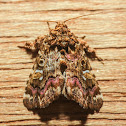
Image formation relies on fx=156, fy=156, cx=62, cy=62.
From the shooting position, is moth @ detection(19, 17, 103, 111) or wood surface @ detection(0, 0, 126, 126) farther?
wood surface @ detection(0, 0, 126, 126)

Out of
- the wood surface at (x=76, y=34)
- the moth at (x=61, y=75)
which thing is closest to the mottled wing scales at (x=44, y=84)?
the moth at (x=61, y=75)

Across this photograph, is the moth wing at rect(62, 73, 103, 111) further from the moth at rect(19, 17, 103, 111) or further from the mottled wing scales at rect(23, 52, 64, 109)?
the mottled wing scales at rect(23, 52, 64, 109)

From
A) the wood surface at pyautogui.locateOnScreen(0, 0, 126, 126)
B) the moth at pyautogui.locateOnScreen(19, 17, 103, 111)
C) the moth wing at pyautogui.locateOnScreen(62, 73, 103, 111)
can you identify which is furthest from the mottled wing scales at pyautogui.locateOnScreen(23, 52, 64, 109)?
the wood surface at pyautogui.locateOnScreen(0, 0, 126, 126)

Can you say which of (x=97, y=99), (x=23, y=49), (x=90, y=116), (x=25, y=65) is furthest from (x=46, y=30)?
(x=90, y=116)

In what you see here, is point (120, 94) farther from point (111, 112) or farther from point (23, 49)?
point (23, 49)

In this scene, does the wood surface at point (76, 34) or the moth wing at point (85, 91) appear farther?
the wood surface at point (76, 34)

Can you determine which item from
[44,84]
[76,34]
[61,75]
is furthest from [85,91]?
[76,34]

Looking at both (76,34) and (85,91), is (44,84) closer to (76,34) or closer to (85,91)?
(85,91)

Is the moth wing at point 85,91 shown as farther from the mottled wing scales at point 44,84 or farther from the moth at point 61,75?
the mottled wing scales at point 44,84
